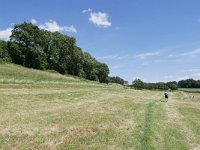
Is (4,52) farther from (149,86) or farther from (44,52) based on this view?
(149,86)

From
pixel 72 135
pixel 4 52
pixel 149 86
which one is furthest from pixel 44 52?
pixel 72 135

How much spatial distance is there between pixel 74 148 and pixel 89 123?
23.5ft

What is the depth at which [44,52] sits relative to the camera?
112625mm

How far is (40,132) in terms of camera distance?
1897 centimetres

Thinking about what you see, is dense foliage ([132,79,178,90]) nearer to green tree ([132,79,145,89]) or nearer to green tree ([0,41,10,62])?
green tree ([132,79,145,89])

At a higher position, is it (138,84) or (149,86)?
(138,84)

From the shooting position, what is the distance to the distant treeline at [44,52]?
10238 cm

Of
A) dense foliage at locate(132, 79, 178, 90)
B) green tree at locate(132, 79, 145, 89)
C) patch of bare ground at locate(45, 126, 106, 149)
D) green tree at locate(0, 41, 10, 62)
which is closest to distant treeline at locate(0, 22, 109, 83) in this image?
green tree at locate(0, 41, 10, 62)

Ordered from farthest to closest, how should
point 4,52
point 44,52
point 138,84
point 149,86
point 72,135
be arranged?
point 138,84 < point 149,86 < point 44,52 < point 4,52 < point 72,135

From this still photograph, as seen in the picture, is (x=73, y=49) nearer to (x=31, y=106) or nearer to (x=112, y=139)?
(x=31, y=106)

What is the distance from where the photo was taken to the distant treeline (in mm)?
102375

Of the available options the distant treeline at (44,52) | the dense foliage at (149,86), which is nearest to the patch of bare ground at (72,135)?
the distant treeline at (44,52)

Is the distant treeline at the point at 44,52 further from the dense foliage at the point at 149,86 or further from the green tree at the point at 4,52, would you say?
the dense foliage at the point at 149,86

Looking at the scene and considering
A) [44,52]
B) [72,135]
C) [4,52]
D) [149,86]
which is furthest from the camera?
[149,86]
